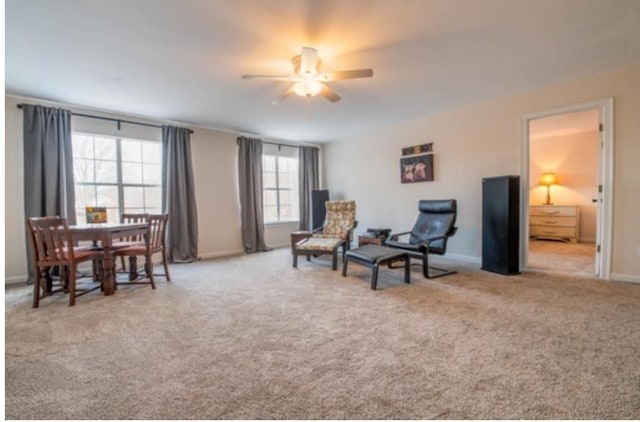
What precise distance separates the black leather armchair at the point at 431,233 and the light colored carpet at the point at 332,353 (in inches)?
20.9

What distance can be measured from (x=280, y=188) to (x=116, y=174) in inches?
115

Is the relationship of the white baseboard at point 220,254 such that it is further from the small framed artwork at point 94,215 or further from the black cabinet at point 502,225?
the black cabinet at point 502,225

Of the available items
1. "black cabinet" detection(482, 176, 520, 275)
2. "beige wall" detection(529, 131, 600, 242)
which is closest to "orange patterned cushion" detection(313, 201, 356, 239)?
"black cabinet" detection(482, 176, 520, 275)

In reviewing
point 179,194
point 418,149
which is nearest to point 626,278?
point 418,149

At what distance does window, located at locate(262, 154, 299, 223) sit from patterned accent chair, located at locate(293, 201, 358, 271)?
1.54m

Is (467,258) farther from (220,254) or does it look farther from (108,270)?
(108,270)

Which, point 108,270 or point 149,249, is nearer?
point 108,270

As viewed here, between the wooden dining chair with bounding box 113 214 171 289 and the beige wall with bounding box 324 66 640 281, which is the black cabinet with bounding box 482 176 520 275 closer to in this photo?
the beige wall with bounding box 324 66 640 281

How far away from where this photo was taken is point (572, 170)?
6.52 metres

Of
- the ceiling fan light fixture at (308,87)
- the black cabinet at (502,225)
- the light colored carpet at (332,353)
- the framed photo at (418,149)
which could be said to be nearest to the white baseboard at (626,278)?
the light colored carpet at (332,353)

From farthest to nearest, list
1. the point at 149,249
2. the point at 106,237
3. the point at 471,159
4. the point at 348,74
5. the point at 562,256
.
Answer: the point at 562,256 < the point at 471,159 < the point at 149,249 < the point at 106,237 < the point at 348,74

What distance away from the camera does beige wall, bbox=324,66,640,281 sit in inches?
132

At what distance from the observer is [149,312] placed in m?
2.77

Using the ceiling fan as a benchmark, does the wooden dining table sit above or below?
below
